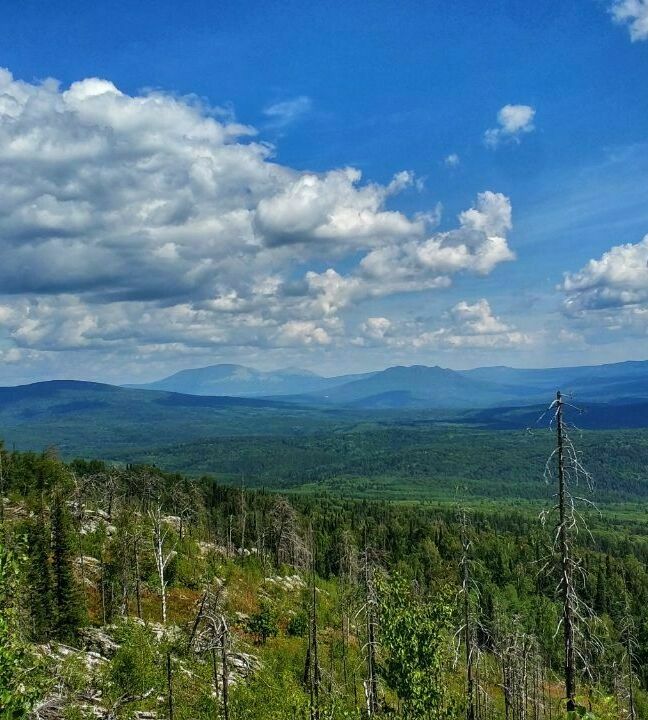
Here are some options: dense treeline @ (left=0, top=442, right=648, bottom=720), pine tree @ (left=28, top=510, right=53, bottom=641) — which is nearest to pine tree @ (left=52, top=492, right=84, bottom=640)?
dense treeline @ (left=0, top=442, right=648, bottom=720)

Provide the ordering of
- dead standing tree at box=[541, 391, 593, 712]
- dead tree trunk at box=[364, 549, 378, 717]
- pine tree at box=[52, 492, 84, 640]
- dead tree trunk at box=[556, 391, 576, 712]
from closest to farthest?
1. dead standing tree at box=[541, 391, 593, 712]
2. dead tree trunk at box=[556, 391, 576, 712]
3. dead tree trunk at box=[364, 549, 378, 717]
4. pine tree at box=[52, 492, 84, 640]

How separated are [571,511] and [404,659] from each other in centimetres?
1849

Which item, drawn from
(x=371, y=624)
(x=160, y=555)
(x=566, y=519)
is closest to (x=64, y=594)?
(x=160, y=555)

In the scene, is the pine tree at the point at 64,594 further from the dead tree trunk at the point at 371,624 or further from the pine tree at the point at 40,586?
the dead tree trunk at the point at 371,624

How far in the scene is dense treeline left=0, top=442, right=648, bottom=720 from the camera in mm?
34219

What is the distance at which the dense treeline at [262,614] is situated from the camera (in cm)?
3422

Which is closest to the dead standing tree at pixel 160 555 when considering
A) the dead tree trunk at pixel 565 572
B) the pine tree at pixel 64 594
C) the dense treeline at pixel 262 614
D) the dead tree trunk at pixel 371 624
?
the dense treeline at pixel 262 614

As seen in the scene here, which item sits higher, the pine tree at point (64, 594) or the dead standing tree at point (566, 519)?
the dead standing tree at point (566, 519)

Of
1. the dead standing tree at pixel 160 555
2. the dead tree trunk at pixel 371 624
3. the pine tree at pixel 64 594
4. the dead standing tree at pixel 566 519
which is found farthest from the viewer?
the dead standing tree at pixel 160 555

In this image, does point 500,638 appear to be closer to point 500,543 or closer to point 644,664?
point 644,664

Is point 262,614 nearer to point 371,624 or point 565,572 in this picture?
point 371,624

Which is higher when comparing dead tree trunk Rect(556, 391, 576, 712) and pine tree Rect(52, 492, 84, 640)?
dead tree trunk Rect(556, 391, 576, 712)

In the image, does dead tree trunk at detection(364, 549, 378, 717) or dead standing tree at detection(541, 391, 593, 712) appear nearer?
dead standing tree at detection(541, 391, 593, 712)

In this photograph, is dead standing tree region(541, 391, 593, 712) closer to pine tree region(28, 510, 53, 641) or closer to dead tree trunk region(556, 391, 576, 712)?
dead tree trunk region(556, 391, 576, 712)
